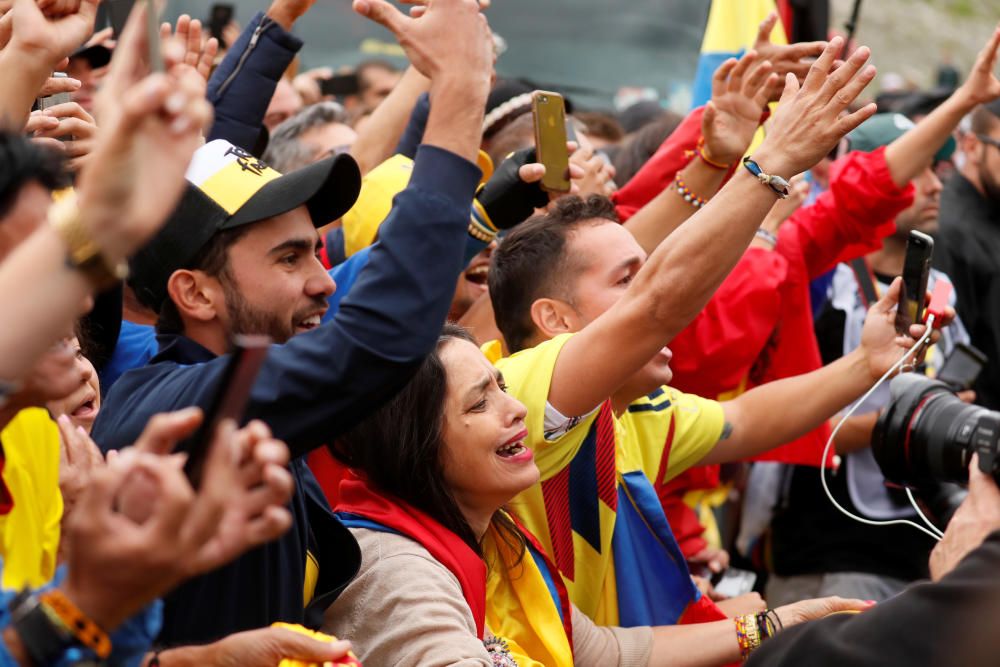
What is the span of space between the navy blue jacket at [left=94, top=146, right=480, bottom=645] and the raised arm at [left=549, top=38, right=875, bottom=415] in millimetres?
736

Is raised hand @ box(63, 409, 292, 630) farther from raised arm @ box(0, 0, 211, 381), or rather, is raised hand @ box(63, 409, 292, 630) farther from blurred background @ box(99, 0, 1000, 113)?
blurred background @ box(99, 0, 1000, 113)

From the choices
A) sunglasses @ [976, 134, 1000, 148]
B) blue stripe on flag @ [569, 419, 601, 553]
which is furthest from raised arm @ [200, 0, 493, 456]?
sunglasses @ [976, 134, 1000, 148]

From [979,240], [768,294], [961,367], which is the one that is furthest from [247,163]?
[979,240]

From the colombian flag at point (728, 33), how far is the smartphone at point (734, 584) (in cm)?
195

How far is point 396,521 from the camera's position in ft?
8.92

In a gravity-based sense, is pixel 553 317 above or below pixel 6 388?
below

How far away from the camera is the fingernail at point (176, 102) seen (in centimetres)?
145

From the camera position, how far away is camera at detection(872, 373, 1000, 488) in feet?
7.14

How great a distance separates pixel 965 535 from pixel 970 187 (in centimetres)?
460

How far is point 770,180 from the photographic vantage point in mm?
2711

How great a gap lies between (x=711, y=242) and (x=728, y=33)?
310cm

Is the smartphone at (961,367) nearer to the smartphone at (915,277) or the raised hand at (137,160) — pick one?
the smartphone at (915,277)

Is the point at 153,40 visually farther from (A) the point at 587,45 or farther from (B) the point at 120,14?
(A) the point at 587,45

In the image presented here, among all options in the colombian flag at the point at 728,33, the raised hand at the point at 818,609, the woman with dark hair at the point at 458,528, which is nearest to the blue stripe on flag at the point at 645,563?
the woman with dark hair at the point at 458,528
